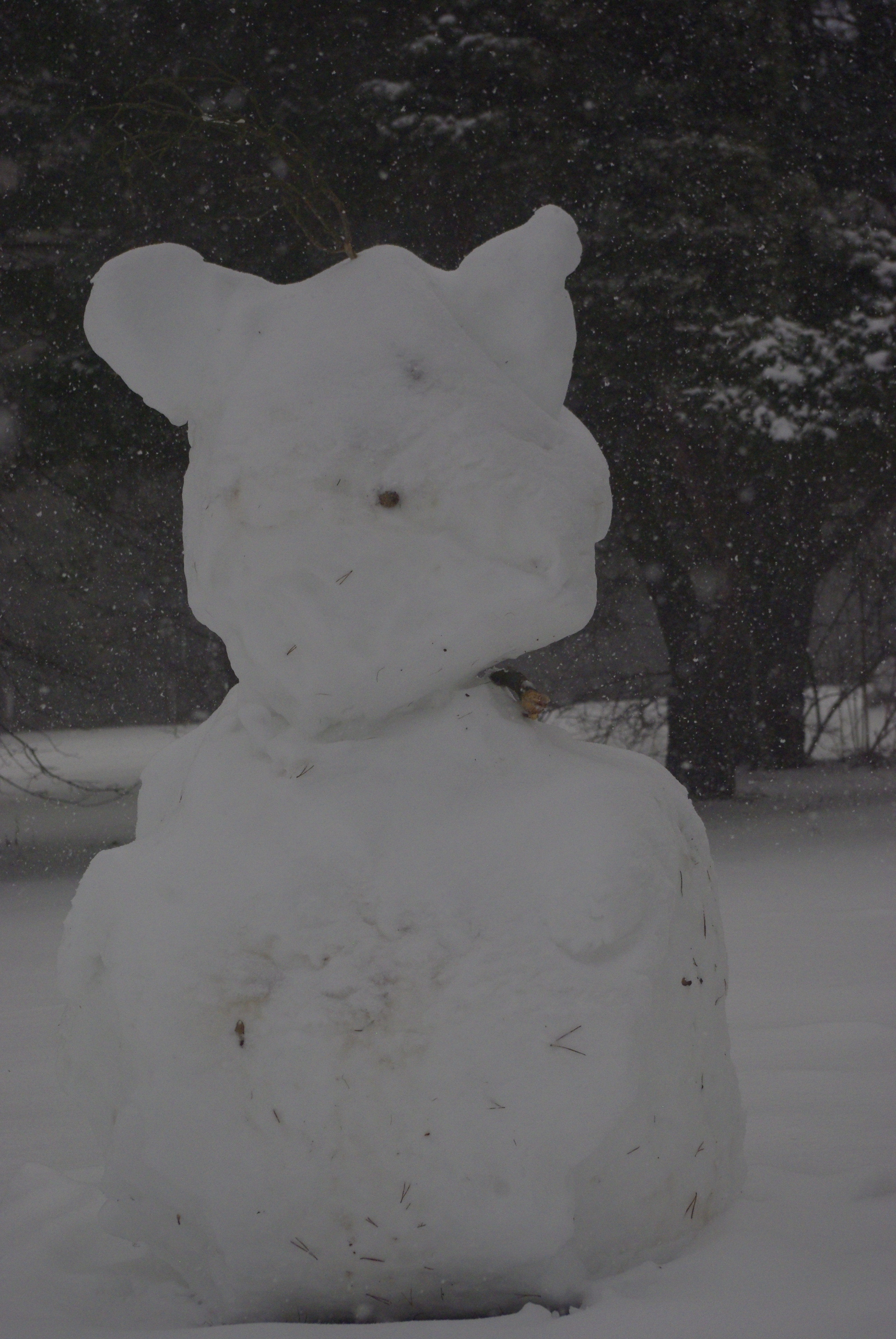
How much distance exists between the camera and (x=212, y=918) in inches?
80.0

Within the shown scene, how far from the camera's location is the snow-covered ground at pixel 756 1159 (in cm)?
195

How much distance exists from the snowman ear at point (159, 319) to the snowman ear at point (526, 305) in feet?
1.43

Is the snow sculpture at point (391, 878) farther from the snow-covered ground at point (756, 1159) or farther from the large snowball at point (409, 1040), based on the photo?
the snow-covered ground at point (756, 1159)

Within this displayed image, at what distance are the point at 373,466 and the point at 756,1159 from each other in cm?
206

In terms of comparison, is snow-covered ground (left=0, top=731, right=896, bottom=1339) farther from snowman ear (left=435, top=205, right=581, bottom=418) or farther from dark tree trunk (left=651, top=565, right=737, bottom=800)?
dark tree trunk (left=651, top=565, right=737, bottom=800)

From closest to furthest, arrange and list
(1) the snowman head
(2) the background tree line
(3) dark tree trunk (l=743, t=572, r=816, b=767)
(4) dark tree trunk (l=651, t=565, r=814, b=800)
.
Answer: (1) the snowman head
(2) the background tree line
(4) dark tree trunk (l=651, t=565, r=814, b=800)
(3) dark tree trunk (l=743, t=572, r=816, b=767)

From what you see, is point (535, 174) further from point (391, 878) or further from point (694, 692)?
point (391, 878)

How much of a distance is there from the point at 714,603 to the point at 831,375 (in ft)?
9.26

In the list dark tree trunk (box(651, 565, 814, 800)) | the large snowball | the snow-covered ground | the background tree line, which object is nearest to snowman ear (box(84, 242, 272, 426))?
the large snowball

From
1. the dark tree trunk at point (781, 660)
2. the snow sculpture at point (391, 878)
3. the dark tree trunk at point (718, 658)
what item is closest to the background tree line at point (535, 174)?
the dark tree trunk at point (718, 658)

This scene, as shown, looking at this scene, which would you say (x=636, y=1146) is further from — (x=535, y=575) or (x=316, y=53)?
(x=316, y=53)

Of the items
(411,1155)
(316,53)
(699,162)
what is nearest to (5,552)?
(316,53)

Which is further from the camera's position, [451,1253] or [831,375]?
[831,375]

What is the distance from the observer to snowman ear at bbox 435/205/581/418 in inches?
90.7
